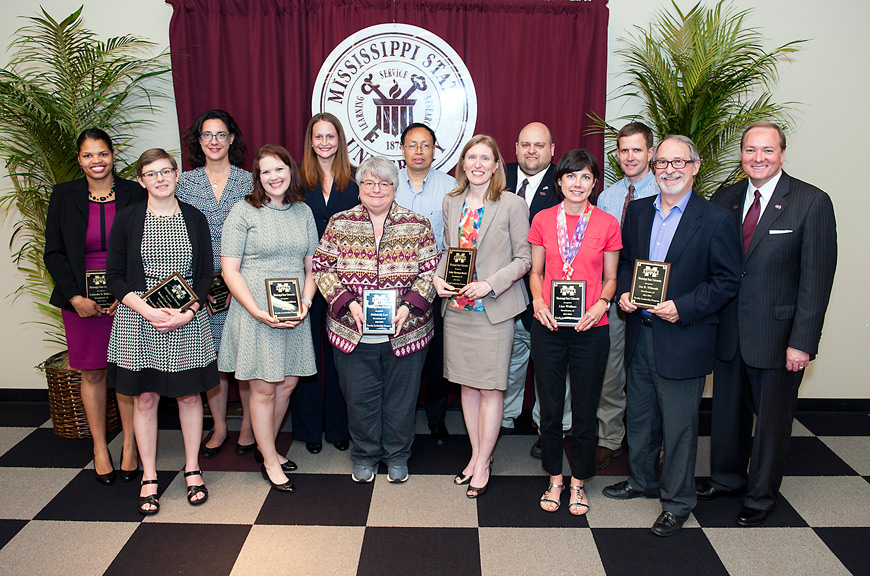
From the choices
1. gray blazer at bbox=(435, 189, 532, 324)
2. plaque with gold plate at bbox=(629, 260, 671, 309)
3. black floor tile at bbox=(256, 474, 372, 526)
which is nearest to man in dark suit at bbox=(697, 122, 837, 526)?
plaque with gold plate at bbox=(629, 260, 671, 309)

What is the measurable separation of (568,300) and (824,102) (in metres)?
2.67

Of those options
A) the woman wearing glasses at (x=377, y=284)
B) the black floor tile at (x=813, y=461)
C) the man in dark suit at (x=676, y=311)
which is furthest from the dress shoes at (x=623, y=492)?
the woman wearing glasses at (x=377, y=284)

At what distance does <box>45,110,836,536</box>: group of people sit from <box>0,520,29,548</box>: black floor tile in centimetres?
41

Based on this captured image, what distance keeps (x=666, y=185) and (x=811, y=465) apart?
78.7 inches

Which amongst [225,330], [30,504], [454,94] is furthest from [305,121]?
[30,504]

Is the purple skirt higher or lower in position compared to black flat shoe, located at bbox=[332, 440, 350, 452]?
higher

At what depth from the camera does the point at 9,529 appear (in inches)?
110

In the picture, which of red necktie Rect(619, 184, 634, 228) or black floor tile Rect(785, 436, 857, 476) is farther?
black floor tile Rect(785, 436, 857, 476)

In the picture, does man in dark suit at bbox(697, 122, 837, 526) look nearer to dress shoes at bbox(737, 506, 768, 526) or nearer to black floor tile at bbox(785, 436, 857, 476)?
dress shoes at bbox(737, 506, 768, 526)

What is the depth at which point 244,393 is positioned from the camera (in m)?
3.48

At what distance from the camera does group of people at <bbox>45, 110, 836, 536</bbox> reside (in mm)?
2689

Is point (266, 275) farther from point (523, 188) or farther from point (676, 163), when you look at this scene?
point (676, 163)

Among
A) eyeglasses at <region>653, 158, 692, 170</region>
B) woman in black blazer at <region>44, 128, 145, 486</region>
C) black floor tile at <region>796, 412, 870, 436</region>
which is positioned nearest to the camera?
eyeglasses at <region>653, 158, 692, 170</region>

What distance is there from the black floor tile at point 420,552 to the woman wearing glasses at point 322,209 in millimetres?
926
